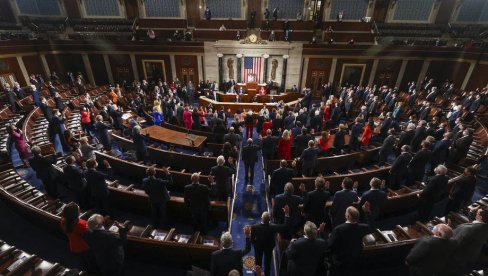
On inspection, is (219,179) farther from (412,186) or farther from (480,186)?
(480,186)

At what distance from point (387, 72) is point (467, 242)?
57.2ft

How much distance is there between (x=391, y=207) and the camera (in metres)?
5.59

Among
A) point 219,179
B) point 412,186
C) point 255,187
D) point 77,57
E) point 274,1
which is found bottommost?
point 255,187

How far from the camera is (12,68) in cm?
1422

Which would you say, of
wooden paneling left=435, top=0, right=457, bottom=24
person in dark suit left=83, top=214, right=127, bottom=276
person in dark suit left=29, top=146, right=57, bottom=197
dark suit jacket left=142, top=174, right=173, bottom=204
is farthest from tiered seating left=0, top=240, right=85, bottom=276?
wooden paneling left=435, top=0, right=457, bottom=24

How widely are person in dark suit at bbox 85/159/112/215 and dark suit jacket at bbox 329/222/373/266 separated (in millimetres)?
4488

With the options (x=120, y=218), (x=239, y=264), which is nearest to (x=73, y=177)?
(x=120, y=218)

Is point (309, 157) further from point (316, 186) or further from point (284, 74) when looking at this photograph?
point (284, 74)

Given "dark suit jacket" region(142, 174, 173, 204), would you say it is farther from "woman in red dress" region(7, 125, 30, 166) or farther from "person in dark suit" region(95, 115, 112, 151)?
"woman in red dress" region(7, 125, 30, 166)

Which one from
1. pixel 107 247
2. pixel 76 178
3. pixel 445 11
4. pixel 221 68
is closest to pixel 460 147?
pixel 107 247

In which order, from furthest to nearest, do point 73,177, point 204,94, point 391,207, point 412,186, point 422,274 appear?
point 204,94 < point 412,186 < point 391,207 < point 73,177 < point 422,274

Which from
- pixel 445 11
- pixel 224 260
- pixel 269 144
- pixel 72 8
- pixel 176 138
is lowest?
pixel 176 138

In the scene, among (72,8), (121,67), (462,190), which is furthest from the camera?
(72,8)

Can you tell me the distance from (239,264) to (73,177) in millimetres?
4104
